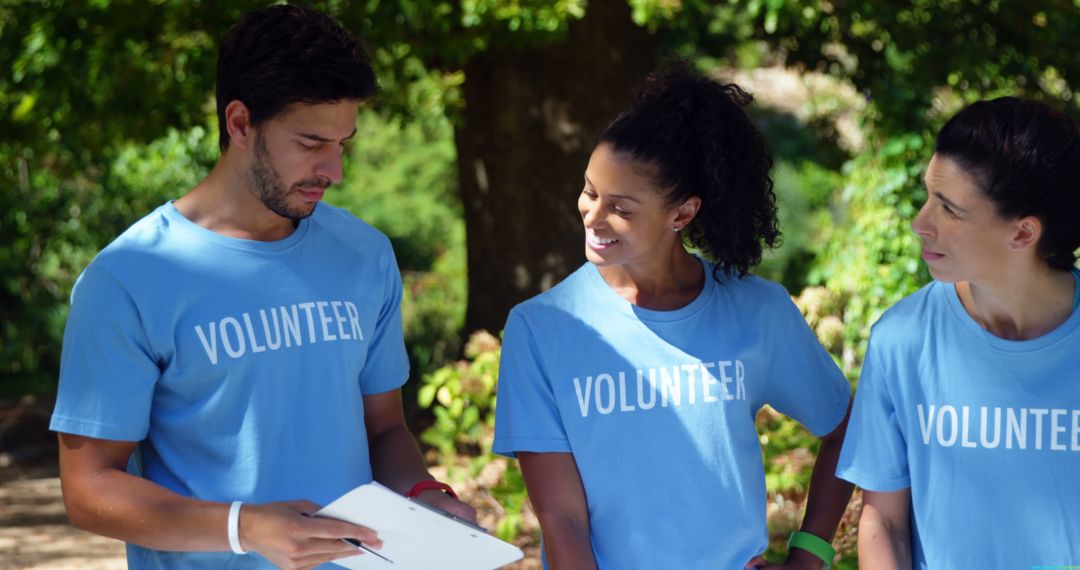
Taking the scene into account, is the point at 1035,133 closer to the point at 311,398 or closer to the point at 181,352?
the point at 311,398

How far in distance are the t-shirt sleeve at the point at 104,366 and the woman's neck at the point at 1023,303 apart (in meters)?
1.48

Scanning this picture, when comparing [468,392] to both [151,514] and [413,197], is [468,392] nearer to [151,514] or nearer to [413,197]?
[151,514]

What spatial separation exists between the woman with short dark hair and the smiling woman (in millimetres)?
247

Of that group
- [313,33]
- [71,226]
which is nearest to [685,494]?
[313,33]

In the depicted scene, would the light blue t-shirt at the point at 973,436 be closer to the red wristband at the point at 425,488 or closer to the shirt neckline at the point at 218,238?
the red wristband at the point at 425,488

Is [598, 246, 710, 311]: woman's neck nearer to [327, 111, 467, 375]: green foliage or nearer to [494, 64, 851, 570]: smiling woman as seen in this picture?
[494, 64, 851, 570]: smiling woman

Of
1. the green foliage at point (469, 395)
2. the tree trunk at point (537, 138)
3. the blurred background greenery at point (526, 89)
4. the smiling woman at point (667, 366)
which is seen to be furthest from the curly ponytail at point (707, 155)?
the tree trunk at point (537, 138)

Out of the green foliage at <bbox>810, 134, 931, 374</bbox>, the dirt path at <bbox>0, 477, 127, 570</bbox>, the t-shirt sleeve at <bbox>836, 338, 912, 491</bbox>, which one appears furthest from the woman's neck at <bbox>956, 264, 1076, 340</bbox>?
the dirt path at <bbox>0, 477, 127, 570</bbox>

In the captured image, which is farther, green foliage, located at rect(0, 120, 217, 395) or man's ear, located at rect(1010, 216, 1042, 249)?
green foliage, located at rect(0, 120, 217, 395)

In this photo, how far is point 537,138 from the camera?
7.04m

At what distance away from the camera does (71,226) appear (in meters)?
10.6

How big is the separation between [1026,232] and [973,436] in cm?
37

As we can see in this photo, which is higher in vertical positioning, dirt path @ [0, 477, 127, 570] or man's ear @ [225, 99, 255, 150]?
man's ear @ [225, 99, 255, 150]

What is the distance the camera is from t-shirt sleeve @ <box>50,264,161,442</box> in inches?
88.1
